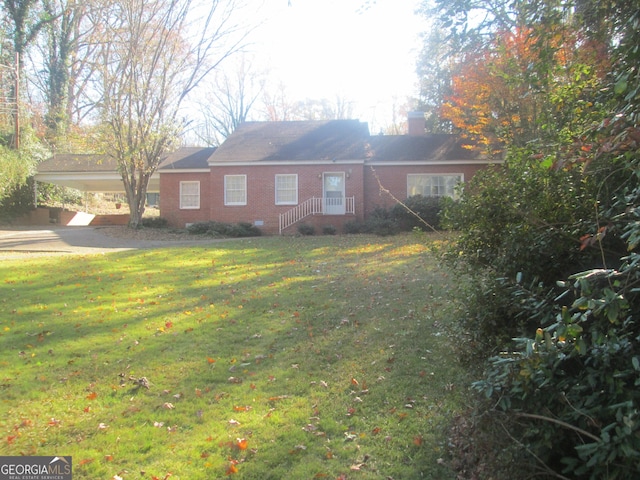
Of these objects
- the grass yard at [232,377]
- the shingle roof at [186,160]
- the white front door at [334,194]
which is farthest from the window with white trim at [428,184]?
the grass yard at [232,377]

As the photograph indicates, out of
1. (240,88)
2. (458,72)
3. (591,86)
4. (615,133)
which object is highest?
(240,88)

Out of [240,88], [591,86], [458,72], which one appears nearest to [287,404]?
[591,86]

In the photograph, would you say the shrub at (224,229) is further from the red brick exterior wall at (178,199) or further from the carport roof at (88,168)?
the carport roof at (88,168)

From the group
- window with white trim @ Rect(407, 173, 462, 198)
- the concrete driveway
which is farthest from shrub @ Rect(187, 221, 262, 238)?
window with white trim @ Rect(407, 173, 462, 198)

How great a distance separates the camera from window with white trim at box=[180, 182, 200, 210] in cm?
2500

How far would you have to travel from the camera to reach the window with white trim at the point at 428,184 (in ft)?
76.8

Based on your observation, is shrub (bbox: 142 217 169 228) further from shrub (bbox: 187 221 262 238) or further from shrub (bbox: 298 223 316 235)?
shrub (bbox: 298 223 316 235)

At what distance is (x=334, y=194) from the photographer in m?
23.4

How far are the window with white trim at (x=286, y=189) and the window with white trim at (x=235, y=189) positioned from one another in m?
1.70

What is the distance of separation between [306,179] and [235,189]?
11.9 feet

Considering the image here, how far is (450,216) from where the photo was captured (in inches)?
178

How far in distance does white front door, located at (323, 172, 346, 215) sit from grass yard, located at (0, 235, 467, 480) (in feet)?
42.9

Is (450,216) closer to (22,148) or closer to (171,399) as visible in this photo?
(171,399)

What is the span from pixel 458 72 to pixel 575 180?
24.2 meters
